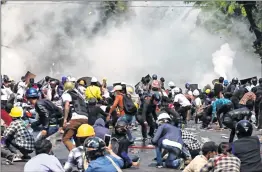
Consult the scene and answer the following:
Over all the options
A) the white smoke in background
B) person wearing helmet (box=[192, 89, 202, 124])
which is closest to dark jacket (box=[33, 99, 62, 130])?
person wearing helmet (box=[192, 89, 202, 124])

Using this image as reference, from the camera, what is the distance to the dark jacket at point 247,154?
27.8 feet

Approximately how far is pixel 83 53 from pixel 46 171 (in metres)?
42.2

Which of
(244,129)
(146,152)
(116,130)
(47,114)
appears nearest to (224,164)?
(244,129)

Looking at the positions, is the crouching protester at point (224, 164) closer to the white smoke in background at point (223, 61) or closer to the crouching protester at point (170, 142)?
the crouching protester at point (170, 142)

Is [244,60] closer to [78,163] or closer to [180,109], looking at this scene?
[180,109]

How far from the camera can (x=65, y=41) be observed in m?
49.5

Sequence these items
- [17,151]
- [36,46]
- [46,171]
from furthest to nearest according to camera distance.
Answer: [36,46] → [17,151] → [46,171]

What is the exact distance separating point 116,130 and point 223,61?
37327 mm

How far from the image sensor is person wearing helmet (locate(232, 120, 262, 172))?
848cm

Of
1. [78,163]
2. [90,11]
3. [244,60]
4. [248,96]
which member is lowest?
[78,163]

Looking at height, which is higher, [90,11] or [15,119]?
[90,11]

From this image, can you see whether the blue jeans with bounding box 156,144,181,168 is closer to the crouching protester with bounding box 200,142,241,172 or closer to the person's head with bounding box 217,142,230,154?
the person's head with bounding box 217,142,230,154

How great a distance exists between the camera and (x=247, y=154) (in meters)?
8.53

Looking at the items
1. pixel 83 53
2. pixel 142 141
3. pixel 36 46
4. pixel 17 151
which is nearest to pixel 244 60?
pixel 83 53
